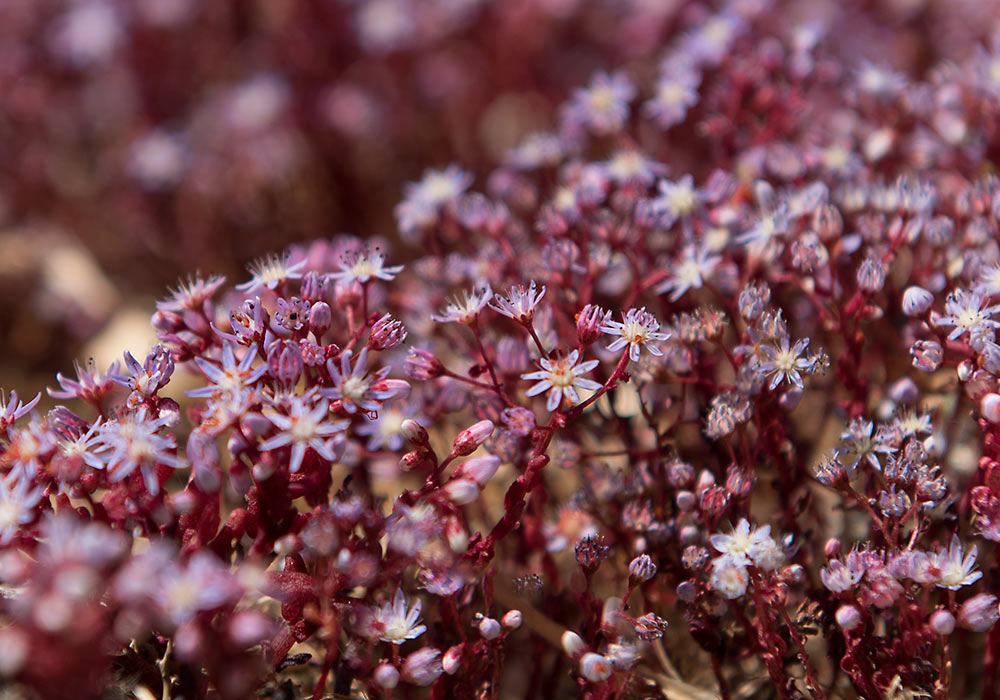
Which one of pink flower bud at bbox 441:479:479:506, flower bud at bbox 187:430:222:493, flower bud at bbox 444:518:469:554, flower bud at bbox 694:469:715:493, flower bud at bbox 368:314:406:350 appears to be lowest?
flower bud at bbox 444:518:469:554

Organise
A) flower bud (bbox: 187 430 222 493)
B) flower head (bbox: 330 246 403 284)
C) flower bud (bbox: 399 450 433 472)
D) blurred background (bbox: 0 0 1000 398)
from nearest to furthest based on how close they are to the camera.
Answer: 1. flower bud (bbox: 187 430 222 493)
2. flower bud (bbox: 399 450 433 472)
3. flower head (bbox: 330 246 403 284)
4. blurred background (bbox: 0 0 1000 398)

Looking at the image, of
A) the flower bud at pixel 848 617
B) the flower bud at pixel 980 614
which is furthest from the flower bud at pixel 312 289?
the flower bud at pixel 980 614

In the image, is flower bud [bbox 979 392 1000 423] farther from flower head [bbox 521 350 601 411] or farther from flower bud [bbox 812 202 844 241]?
flower head [bbox 521 350 601 411]

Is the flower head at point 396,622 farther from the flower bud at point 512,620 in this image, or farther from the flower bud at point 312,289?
the flower bud at point 312,289

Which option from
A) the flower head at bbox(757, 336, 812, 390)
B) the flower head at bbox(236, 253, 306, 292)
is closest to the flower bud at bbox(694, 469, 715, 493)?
the flower head at bbox(757, 336, 812, 390)

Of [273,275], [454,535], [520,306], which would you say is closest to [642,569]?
[454,535]

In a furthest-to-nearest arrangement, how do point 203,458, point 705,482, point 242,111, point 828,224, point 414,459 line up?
point 242,111 < point 828,224 < point 705,482 < point 414,459 < point 203,458

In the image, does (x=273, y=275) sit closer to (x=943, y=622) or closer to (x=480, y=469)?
(x=480, y=469)

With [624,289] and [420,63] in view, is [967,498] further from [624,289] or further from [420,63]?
[420,63]
